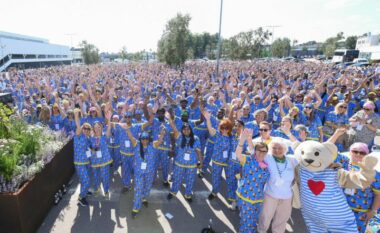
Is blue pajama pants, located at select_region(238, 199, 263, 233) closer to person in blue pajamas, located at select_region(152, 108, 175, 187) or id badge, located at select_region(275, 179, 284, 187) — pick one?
id badge, located at select_region(275, 179, 284, 187)

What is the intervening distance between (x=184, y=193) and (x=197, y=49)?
262 feet

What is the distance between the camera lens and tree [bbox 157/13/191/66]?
89.7ft

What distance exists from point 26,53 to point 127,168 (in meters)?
71.6

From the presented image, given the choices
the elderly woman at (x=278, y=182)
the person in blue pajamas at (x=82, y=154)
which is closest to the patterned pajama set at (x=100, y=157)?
the person in blue pajamas at (x=82, y=154)

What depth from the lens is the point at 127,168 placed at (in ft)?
17.0

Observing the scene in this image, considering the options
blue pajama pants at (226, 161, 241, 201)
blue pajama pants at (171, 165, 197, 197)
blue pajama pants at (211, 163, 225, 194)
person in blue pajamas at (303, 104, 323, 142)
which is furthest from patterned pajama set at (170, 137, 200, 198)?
person in blue pajamas at (303, 104, 323, 142)

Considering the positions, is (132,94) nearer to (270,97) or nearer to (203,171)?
(203,171)

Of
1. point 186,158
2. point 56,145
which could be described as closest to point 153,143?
point 186,158

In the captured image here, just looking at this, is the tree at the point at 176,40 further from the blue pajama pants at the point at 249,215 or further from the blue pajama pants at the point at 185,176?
the blue pajama pants at the point at 249,215

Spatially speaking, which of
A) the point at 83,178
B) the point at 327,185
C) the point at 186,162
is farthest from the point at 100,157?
the point at 327,185

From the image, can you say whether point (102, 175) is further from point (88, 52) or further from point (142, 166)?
point (88, 52)

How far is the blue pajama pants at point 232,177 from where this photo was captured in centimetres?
456

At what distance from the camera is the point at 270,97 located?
8.13m

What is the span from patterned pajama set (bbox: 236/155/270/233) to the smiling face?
0.58 metres
